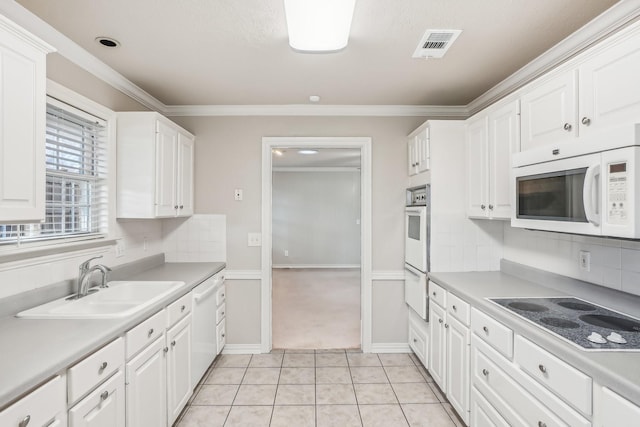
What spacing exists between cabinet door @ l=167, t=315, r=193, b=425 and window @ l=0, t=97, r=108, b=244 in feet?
2.88

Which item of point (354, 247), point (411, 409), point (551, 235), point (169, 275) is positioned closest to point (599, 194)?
point (551, 235)

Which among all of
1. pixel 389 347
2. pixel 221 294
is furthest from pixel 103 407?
pixel 389 347

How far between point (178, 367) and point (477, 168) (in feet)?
8.22

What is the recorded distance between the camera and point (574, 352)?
114cm

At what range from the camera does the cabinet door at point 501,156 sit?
1.98 metres

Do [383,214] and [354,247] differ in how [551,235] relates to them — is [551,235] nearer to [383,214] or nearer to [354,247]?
[383,214]

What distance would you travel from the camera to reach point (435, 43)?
192 centimetres

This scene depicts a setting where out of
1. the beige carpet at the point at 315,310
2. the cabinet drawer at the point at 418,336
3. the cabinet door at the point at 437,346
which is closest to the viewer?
the cabinet door at the point at 437,346

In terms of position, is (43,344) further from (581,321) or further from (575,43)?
(575,43)

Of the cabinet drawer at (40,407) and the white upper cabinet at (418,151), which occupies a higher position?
the white upper cabinet at (418,151)

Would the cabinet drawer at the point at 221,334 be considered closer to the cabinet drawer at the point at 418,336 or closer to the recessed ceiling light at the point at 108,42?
the cabinet drawer at the point at 418,336

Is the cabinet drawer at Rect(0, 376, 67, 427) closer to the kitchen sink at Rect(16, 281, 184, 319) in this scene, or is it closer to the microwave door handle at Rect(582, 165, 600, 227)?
the kitchen sink at Rect(16, 281, 184, 319)

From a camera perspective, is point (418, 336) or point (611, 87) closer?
point (611, 87)

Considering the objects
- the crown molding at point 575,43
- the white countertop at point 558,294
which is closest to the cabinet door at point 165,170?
the white countertop at point 558,294
